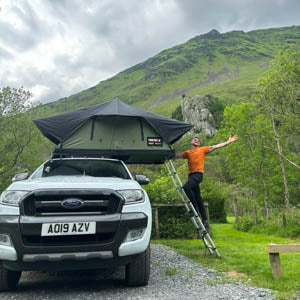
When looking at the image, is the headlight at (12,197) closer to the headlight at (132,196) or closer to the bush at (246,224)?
the headlight at (132,196)

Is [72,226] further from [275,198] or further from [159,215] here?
[275,198]

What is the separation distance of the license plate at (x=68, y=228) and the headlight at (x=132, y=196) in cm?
54

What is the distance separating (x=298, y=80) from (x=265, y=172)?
12.6m

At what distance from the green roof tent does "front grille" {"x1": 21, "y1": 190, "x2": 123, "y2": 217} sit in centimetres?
246

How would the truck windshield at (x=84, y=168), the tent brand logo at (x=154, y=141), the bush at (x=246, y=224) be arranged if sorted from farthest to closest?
the bush at (x=246, y=224) → the tent brand logo at (x=154, y=141) → the truck windshield at (x=84, y=168)

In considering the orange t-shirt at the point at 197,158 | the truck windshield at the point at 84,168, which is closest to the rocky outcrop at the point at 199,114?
the orange t-shirt at the point at 197,158

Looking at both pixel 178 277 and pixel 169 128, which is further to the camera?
pixel 169 128

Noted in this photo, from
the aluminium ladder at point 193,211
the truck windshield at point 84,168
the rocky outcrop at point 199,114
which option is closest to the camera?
the truck windshield at point 84,168

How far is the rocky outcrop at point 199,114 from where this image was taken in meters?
105

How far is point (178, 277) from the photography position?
4.86 m

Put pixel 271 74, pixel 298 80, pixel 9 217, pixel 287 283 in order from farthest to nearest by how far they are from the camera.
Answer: pixel 271 74
pixel 298 80
pixel 287 283
pixel 9 217

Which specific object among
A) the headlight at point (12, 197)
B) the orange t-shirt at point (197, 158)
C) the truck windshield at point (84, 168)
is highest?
the orange t-shirt at point (197, 158)

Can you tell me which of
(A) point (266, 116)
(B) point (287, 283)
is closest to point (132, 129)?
(B) point (287, 283)

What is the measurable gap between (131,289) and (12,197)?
2.00 metres
